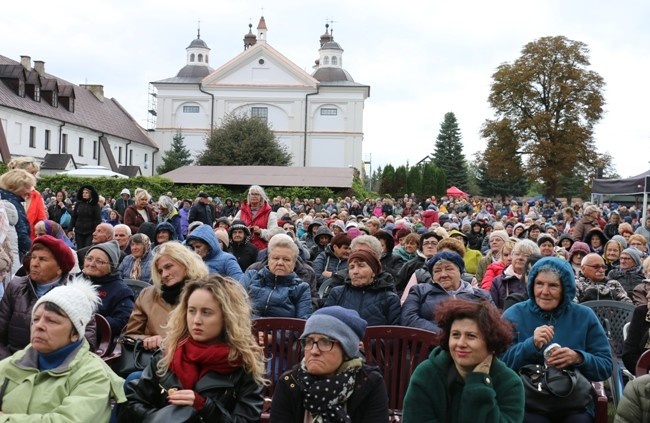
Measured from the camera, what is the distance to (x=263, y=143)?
55.0m

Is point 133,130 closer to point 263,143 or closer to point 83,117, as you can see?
point 83,117

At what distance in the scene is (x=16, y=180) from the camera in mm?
7434

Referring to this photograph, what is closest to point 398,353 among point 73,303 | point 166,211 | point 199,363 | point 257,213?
point 199,363

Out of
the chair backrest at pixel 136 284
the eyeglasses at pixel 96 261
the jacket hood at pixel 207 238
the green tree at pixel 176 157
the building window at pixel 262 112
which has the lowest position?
the chair backrest at pixel 136 284

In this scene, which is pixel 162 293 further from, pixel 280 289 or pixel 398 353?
pixel 398 353

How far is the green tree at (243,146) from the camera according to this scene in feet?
177

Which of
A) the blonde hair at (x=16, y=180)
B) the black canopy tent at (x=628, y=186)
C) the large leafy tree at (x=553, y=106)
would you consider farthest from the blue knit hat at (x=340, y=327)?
the large leafy tree at (x=553, y=106)

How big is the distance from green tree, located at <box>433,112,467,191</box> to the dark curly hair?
68.0 meters

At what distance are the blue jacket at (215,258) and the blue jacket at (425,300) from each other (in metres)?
2.04

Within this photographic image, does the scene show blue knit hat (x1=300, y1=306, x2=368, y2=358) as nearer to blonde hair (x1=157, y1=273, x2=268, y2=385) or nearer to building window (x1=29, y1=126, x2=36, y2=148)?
blonde hair (x1=157, y1=273, x2=268, y2=385)

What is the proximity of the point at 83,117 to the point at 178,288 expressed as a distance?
55.2 m

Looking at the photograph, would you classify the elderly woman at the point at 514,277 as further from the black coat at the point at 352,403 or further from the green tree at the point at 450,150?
the green tree at the point at 450,150

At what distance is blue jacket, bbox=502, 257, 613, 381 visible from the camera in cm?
429

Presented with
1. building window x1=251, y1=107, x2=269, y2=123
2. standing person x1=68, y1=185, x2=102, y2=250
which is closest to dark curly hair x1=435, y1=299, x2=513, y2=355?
standing person x1=68, y1=185, x2=102, y2=250
